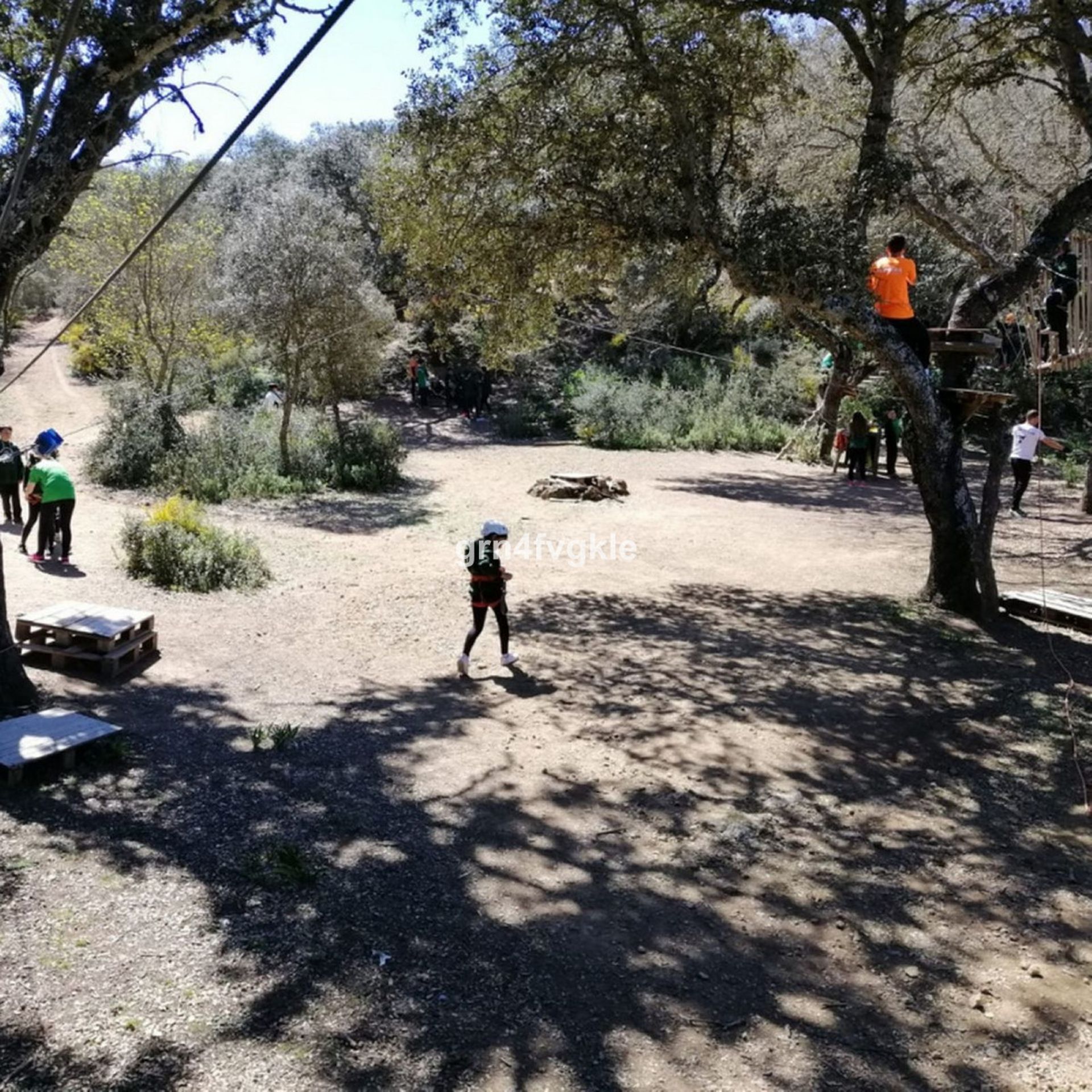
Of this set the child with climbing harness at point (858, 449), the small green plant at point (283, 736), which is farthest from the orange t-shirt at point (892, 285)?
the child with climbing harness at point (858, 449)

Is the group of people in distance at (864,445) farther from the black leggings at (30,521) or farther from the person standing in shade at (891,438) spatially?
the black leggings at (30,521)

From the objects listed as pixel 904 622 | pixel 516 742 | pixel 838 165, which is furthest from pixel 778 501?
pixel 516 742

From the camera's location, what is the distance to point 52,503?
10.5 m

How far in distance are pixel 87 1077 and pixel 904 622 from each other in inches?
340

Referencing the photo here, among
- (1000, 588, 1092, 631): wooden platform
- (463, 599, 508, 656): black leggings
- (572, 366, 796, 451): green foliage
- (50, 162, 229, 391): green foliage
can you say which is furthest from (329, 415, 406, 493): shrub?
(1000, 588, 1092, 631): wooden platform

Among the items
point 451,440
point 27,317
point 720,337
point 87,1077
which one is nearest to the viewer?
point 87,1077

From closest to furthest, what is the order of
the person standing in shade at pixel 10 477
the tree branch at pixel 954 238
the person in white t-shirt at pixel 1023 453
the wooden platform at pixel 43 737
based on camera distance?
the wooden platform at pixel 43 737
the tree branch at pixel 954 238
the person standing in shade at pixel 10 477
the person in white t-shirt at pixel 1023 453

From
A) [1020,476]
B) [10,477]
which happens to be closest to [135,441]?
[10,477]

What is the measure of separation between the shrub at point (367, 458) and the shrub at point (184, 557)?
690 centimetres

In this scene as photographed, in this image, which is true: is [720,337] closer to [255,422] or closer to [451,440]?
[451,440]

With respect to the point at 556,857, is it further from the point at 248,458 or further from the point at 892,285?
the point at 248,458

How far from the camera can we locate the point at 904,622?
998 cm

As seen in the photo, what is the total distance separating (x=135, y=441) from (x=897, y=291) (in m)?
13.2

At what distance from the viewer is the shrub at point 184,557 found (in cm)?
1045
